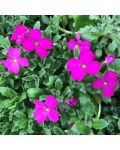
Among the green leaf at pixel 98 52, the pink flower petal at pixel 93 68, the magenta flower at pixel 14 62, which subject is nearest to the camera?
the pink flower petal at pixel 93 68

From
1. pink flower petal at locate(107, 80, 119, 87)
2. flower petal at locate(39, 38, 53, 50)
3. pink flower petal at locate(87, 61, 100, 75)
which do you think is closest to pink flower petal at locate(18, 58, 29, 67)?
flower petal at locate(39, 38, 53, 50)

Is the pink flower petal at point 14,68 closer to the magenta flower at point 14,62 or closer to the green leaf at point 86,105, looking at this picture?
the magenta flower at point 14,62

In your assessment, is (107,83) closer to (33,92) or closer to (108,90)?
(108,90)

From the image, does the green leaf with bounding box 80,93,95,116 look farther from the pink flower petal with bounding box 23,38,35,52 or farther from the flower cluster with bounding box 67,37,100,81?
the pink flower petal with bounding box 23,38,35,52

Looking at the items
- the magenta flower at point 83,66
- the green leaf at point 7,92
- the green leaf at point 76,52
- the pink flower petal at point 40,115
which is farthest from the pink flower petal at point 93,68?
the green leaf at point 7,92

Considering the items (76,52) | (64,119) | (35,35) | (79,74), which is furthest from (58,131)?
(35,35)

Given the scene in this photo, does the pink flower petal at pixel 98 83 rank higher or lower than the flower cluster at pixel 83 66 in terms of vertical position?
lower
